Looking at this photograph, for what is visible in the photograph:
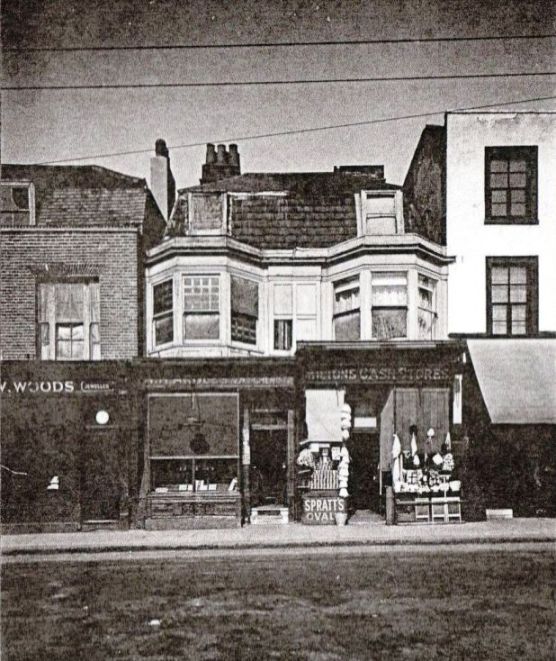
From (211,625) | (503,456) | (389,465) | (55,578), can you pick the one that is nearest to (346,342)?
(389,465)

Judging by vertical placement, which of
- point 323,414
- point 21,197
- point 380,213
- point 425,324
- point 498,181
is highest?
point 498,181

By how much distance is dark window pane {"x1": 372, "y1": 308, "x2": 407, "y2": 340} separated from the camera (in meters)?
20.0

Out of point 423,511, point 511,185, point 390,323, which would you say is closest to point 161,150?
point 390,323

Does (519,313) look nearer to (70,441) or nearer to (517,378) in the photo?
(517,378)

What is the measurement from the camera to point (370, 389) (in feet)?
68.0

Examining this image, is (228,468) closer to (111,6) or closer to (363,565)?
(363,565)

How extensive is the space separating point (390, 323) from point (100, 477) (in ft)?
26.6

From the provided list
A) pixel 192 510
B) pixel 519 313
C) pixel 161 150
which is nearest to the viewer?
pixel 192 510

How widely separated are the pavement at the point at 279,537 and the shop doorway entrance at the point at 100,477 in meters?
0.54

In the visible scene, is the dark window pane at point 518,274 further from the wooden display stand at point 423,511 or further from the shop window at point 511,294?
the wooden display stand at point 423,511

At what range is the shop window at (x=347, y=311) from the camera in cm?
2030

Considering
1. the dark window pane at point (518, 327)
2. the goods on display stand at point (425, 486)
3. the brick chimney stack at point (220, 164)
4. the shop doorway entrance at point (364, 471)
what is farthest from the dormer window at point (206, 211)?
the dark window pane at point (518, 327)

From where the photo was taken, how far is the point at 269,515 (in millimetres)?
19906

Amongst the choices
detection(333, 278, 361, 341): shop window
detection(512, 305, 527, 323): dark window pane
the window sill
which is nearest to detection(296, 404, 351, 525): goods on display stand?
detection(333, 278, 361, 341): shop window
